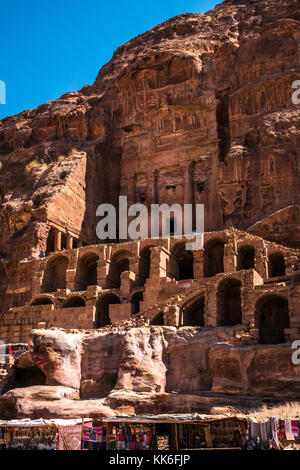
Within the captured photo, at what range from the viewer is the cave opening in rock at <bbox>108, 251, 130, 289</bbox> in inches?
1749

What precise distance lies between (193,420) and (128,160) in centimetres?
3631

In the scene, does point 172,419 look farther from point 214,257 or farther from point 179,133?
point 179,133

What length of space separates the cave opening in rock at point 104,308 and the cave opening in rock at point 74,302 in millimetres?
2130

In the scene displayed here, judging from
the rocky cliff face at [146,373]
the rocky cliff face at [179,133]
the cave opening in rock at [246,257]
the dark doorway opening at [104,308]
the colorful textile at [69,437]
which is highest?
the rocky cliff face at [179,133]

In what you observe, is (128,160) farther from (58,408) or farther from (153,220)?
(58,408)

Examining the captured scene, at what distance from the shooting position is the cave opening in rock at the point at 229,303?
33219 mm

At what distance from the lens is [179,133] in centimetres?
5275

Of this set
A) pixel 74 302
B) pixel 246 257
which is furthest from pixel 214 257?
pixel 74 302

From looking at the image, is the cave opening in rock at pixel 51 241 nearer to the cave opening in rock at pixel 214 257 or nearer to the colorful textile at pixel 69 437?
the cave opening in rock at pixel 214 257

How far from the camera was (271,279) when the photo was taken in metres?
34.2

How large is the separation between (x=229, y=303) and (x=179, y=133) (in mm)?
21171

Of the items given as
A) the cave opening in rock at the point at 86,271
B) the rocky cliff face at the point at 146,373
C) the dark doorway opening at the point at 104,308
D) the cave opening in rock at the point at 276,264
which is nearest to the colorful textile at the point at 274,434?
the rocky cliff face at the point at 146,373

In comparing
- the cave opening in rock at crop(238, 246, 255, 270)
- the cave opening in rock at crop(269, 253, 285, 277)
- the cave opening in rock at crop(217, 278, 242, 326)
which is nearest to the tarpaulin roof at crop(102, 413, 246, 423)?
the cave opening in rock at crop(217, 278, 242, 326)

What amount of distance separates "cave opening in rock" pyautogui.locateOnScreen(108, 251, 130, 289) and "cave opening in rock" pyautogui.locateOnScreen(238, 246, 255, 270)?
8.60m
